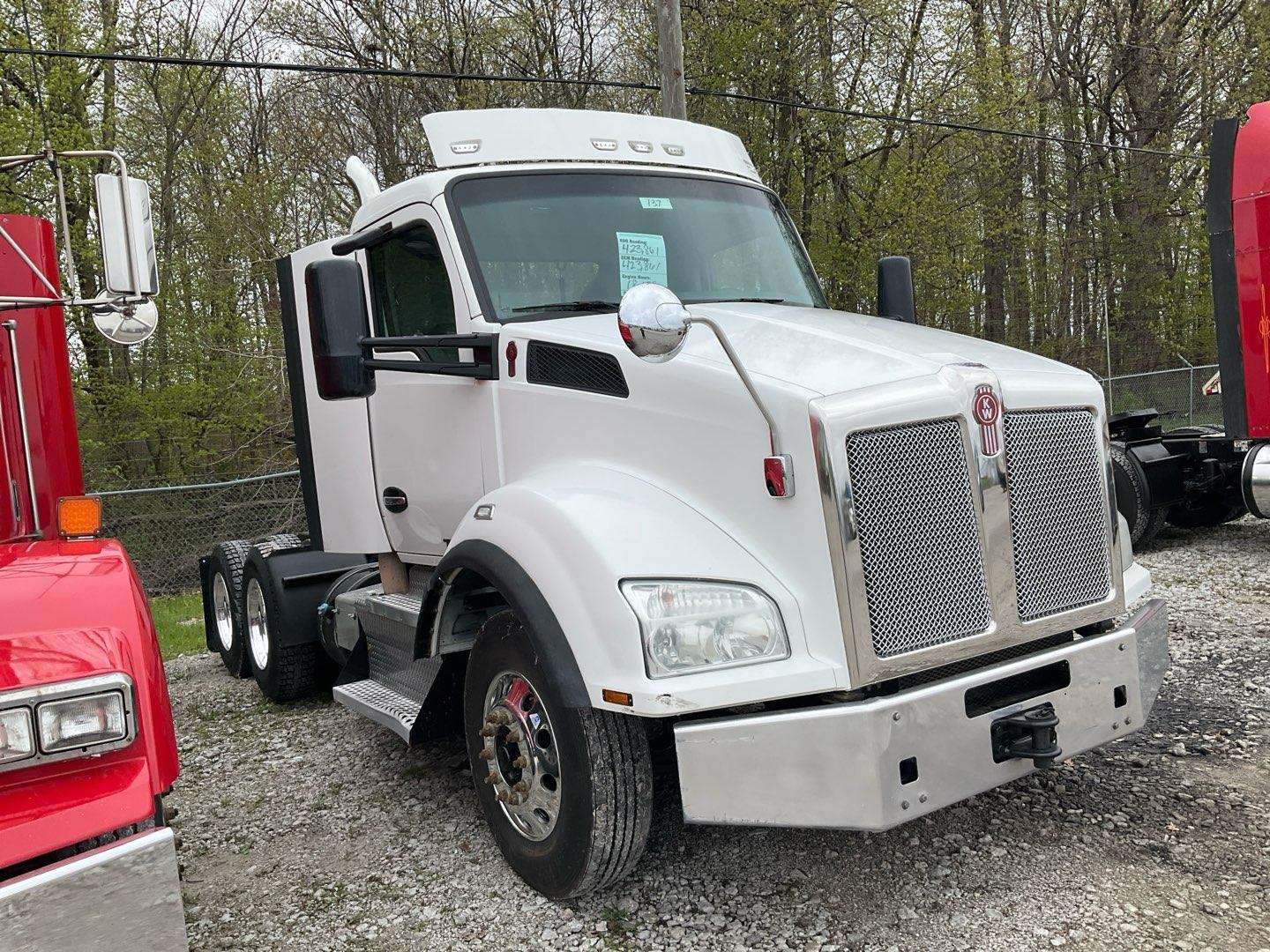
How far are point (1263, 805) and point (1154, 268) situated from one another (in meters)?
23.4

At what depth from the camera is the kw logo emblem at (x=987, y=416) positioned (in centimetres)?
332

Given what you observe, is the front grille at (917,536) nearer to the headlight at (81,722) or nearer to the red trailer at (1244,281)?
the headlight at (81,722)

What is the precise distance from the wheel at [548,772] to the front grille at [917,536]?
89cm

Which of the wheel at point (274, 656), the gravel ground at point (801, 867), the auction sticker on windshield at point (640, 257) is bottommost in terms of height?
the gravel ground at point (801, 867)

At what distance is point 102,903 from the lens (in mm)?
2367

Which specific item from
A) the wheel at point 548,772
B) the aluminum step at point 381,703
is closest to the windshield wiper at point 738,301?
the wheel at point 548,772

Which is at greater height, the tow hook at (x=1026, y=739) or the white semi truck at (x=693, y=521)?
the white semi truck at (x=693, y=521)

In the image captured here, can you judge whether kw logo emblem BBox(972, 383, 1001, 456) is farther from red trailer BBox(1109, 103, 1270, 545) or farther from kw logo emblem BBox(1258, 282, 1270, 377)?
kw logo emblem BBox(1258, 282, 1270, 377)

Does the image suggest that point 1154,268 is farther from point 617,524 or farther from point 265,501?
point 617,524

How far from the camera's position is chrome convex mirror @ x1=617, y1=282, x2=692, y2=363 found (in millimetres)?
3074

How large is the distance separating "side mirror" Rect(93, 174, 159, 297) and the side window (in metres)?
1.35

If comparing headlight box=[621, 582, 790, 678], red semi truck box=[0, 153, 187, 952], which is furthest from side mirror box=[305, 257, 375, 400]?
headlight box=[621, 582, 790, 678]

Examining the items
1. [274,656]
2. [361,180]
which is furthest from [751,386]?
[274,656]

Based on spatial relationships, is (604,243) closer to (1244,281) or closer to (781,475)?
(781,475)
